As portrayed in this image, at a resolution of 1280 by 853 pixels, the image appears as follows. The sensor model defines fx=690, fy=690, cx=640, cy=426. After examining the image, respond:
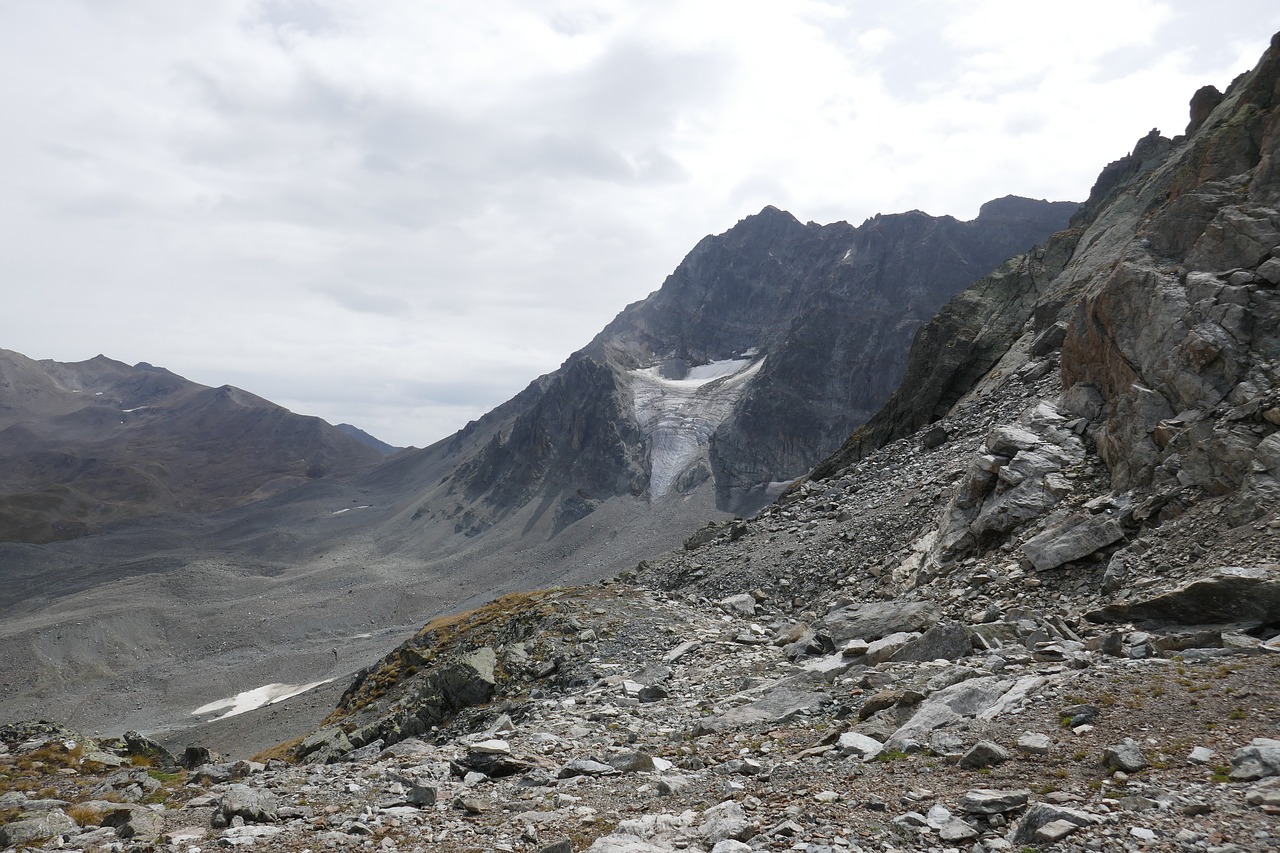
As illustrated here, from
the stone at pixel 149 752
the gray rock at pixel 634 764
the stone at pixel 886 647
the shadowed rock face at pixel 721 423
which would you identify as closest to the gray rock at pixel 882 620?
the stone at pixel 886 647

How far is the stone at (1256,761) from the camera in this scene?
690cm

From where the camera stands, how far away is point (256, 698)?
8794 cm

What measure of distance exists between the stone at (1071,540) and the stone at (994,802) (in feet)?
40.0

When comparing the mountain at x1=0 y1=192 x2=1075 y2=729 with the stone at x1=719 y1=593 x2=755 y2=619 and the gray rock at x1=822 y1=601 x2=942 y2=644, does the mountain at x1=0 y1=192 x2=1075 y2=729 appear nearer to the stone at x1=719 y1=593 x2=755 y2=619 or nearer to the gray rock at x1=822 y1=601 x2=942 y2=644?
the stone at x1=719 y1=593 x2=755 y2=619

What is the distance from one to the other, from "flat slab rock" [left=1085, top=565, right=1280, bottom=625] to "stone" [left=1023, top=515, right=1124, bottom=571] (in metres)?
3.92

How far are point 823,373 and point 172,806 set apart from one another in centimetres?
17589

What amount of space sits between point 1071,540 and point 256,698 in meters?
97.5

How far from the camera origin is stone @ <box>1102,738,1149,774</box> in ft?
25.2

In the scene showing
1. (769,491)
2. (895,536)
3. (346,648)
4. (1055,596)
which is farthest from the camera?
(769,491)

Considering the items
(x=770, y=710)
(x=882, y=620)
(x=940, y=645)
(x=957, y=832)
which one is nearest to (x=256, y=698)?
(x=882, y=620)

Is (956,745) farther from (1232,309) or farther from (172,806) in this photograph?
(1232,309)

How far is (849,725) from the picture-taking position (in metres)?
11.8

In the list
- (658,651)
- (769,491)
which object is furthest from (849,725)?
(769,491)

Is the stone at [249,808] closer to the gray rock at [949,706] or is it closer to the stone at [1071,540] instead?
the gray rock at [949,706]
